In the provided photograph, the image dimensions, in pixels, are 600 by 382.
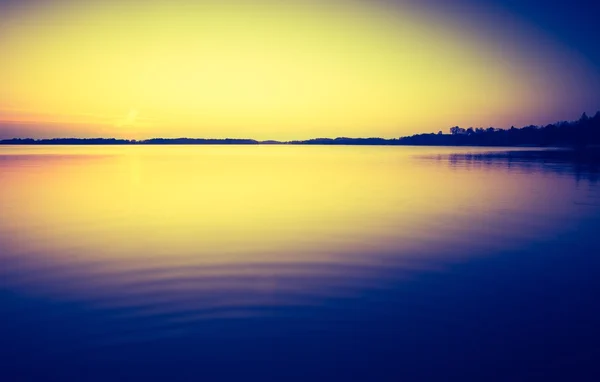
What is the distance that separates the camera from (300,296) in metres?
9.70

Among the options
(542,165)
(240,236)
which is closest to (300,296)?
(240,236)

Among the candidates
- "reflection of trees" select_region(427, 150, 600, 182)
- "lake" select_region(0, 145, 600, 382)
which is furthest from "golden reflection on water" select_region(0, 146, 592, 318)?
"reflection of trees" select_region(427, 150, 600, 182)

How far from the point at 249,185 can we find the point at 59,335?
27.4m

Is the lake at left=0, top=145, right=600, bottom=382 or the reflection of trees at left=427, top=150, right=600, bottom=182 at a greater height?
the reflection of trees at left=427, top=150, right=600, bottom=182

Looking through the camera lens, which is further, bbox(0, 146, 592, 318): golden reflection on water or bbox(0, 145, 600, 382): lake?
bbox(0, 146, 592, 318): golden reflection on water

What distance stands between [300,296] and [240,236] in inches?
272

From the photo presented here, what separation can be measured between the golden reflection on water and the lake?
0.09 m

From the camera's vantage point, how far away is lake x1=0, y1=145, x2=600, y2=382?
22.5ft

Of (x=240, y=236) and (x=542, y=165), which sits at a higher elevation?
(x=542, y=165)

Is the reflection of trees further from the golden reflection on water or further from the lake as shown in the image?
the lake

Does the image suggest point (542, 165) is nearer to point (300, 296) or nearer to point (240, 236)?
point (240, 236)

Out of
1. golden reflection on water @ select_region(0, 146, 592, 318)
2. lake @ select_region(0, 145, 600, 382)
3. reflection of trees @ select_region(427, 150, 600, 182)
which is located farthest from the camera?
reflection of trees @ select_region(427, 150, 600, 182)

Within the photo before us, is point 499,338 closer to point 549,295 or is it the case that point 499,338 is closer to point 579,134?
point 549,295

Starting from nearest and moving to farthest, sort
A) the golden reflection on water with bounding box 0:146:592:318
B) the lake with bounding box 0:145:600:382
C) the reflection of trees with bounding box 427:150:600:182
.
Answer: the lake with bounding box 0:145:600:382, the golden reflection on water with bounding box 0:146:592:318, the reflection of trees with bounding box 427:150:600:182
